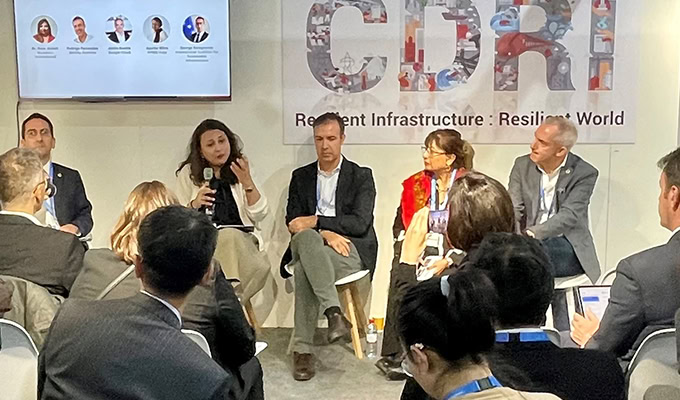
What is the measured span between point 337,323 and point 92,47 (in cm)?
230

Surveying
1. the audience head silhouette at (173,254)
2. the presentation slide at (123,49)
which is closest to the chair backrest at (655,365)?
the audience head silhouette at (173,254)

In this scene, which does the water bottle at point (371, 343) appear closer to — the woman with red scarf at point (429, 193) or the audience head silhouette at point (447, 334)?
the woman with red scarf at point (429, 193)

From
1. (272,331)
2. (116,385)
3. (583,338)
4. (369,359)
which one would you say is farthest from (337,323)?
(116,385)

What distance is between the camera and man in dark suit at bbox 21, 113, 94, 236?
449 centimetres

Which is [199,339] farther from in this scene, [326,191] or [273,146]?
[273,146]

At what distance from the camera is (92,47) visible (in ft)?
15.5

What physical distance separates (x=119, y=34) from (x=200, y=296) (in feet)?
9.23

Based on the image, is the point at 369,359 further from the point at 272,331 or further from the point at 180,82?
the point at 180,82

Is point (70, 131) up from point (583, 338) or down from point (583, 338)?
up

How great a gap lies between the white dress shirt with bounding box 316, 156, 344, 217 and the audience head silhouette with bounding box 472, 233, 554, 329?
2.62 meters

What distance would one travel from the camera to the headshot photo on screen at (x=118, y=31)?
186 inches

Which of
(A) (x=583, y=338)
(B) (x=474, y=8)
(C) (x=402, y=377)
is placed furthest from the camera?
(B) (x=474, y=8)

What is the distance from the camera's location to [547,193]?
433 centimetres

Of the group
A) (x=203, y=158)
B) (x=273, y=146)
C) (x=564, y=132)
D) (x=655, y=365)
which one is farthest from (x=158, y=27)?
(x=655, y=365)
